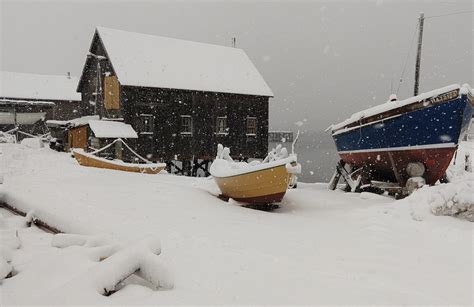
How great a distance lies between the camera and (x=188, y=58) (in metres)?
23.3

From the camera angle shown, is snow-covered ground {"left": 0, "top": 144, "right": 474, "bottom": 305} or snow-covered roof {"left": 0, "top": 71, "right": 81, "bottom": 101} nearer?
snow-covered ground {"left": 0, "top": 144, "right": 474, "bottom": 305}

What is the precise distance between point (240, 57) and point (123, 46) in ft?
28.3

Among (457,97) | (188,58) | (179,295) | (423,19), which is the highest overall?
(423,19)

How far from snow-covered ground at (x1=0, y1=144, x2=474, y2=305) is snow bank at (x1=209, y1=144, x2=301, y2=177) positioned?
1.45m

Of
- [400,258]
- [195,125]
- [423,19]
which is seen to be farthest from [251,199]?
[423,19]

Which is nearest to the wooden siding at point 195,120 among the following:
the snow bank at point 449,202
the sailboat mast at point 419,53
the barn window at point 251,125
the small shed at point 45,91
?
the barn window at point 251,125

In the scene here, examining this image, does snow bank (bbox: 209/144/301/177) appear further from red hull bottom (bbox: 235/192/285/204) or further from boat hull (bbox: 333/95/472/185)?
boat hull (bbox: 333/95/472/185)

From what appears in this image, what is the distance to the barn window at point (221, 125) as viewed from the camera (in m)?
22.5

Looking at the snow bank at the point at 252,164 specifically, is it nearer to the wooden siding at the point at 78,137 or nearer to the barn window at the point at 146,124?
the barn window at the point at 146,124

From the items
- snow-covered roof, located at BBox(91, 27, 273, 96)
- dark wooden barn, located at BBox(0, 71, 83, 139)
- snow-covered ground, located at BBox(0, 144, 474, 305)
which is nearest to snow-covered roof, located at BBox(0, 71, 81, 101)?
dark wooden barn, located at BBox(0, 71, 83, 139)

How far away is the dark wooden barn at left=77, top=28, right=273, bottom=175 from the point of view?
65.1 feet

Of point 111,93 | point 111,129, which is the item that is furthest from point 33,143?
point 111,129

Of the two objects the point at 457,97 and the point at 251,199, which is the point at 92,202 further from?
the point at 457,97

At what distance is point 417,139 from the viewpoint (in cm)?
988
